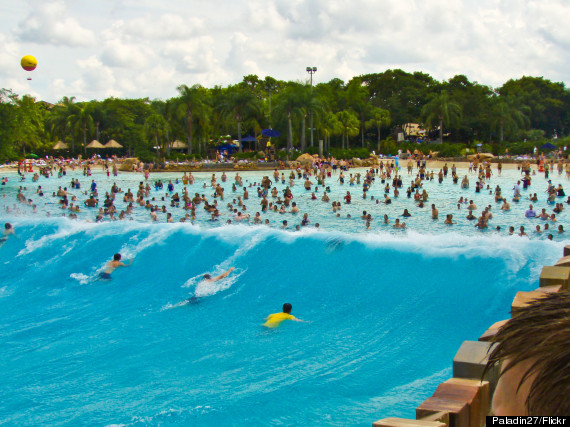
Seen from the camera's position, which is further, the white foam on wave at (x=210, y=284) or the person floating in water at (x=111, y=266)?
the person floating in water at (x=111, y=266)

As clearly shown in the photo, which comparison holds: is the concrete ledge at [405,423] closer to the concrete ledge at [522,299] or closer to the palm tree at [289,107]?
the concrete ledge at [522,299]

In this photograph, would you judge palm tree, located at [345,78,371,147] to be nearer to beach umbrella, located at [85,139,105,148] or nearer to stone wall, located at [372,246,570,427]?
beach umbrella, located at [85,139,105,148]

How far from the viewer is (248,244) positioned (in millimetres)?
14977

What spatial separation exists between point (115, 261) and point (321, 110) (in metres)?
43.5

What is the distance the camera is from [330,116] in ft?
189

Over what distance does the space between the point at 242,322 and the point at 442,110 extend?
54584 millimetres

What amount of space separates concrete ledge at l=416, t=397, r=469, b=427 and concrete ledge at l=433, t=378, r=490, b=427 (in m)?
0.06

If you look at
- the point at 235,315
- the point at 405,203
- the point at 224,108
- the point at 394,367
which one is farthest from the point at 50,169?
the point at 394,367

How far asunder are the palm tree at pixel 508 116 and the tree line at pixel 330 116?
0.35ft

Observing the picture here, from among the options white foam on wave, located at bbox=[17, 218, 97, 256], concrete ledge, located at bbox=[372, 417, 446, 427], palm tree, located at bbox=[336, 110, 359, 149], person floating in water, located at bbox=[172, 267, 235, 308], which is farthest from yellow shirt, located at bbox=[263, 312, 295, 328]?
palm tree, located at bbox=[336, 110, 359, 149]

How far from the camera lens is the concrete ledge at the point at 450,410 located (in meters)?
3.56

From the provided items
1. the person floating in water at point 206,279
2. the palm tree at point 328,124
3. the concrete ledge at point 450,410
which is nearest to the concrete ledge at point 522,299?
the concrete ledge at point 450,410

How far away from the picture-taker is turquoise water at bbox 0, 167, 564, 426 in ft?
24.1

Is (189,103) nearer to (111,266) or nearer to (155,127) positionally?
(155,127)
